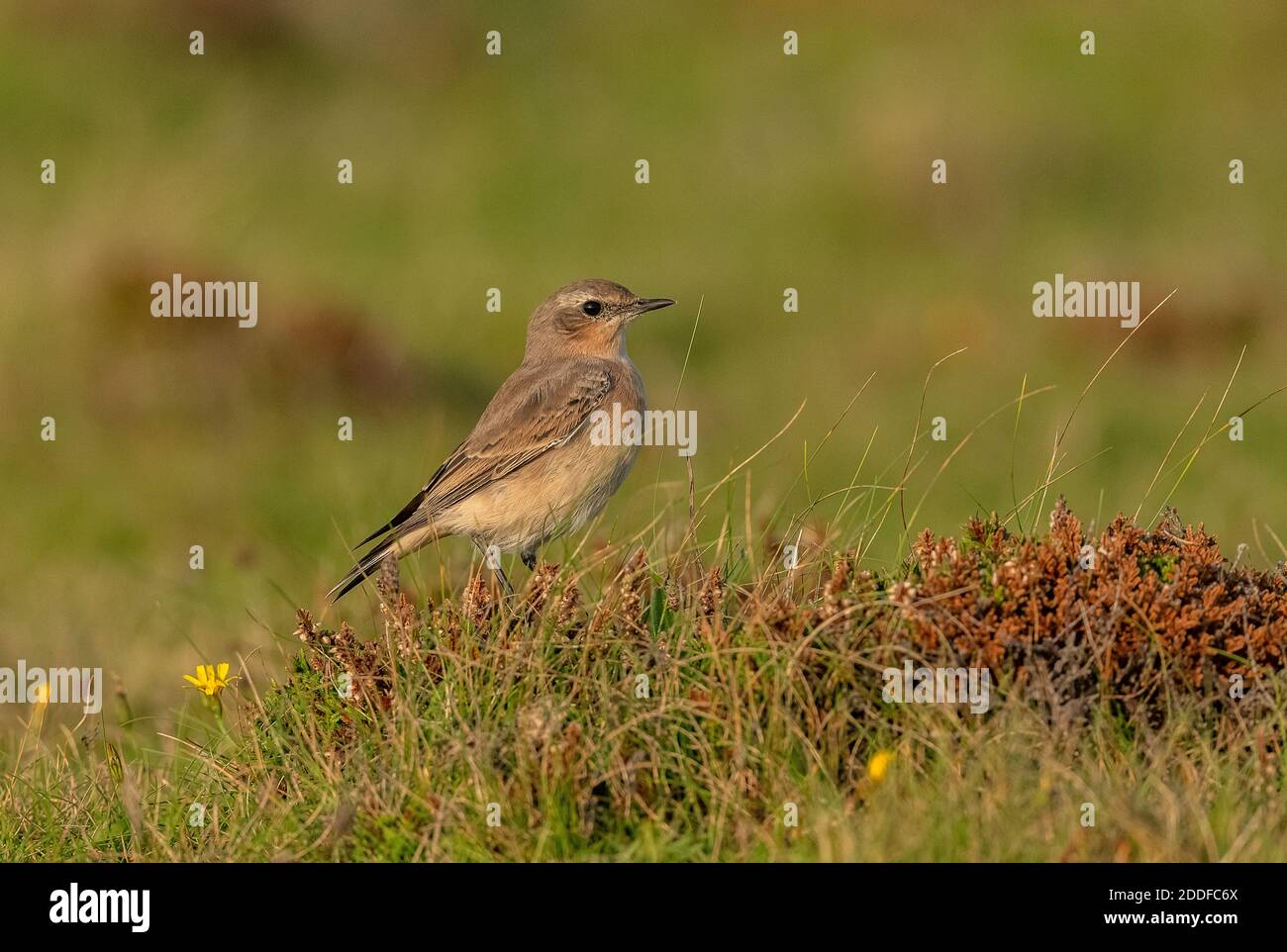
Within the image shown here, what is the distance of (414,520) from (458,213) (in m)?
16.3

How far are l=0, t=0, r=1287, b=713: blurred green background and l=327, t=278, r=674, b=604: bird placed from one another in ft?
0.96

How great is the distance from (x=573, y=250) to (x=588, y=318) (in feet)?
43.8

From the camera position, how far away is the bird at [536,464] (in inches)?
343

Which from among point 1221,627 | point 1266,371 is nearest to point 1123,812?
point 1221,627

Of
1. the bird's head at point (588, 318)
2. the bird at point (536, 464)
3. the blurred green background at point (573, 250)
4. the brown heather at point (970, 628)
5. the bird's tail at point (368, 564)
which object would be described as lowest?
the brown heather at point (970, 628)

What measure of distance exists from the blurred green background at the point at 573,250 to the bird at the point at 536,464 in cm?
29

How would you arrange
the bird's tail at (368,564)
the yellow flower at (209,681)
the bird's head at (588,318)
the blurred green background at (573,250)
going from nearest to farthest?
1. the yellow flower at (209,681)
2. the bird's tail at (368,564)
3. the bird's head at (588,318)
4. the blurred green background at (573,250)

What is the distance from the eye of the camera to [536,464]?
887 cm

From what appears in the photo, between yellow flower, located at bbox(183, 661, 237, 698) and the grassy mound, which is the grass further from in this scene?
yellow flower, located at bbox(183, 661, 237, 698)

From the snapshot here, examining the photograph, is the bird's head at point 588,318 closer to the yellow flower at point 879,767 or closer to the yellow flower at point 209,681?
the yellow flower at point 209,681

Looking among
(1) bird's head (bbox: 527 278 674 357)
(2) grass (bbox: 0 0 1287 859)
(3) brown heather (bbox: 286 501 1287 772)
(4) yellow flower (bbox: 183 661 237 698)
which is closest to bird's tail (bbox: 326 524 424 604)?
Answer: (2) grass (bbox: 0 0 1287 859)

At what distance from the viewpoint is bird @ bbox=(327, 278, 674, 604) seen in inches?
343

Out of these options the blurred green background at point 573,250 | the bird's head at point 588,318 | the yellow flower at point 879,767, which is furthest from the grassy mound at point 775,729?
the bird's head at point 588,318

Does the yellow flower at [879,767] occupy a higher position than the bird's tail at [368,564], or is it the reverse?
the bird's tail at [368,564]
